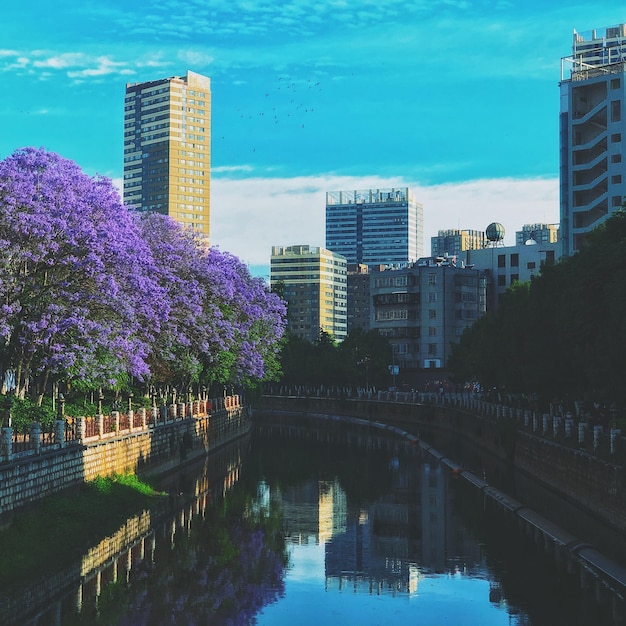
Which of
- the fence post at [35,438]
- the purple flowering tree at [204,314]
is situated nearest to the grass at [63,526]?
the fence post at [35,438]

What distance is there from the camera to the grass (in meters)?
34.6

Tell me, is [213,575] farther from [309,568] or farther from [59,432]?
[59,432]

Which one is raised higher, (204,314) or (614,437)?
(204,314)

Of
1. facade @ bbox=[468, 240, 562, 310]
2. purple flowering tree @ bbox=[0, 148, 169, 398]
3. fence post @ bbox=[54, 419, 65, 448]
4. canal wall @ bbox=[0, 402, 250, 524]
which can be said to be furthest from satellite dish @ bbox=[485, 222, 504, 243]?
fence post @ bbox=[54, 419, 65, 448]

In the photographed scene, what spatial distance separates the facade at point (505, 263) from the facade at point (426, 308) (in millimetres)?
6901

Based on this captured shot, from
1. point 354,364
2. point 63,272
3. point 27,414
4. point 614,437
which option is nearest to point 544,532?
point 614,437

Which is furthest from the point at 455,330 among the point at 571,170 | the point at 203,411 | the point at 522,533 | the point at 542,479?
the point at 522,533

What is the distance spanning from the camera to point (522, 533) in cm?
4609

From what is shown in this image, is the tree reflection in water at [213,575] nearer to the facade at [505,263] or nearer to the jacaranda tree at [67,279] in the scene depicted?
the jacaranda tree at [67,279]

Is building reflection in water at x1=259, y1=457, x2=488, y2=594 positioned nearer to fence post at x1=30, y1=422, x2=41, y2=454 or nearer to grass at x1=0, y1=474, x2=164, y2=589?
grass at x1=0, y1=474, x2=164, y2=589

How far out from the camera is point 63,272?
5003 cm

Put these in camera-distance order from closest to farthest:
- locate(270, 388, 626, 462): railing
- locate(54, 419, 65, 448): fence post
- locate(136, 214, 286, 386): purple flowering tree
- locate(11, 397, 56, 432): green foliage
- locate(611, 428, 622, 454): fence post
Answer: locate(611, 428, 622, 454): fence post → locate(54, 419, 65, 448): fence post → locate(270, 388, 626, 462): railing → locate(11, 397, 56, 432): green foliage → locate(136, 214, 286, 386): purple flowering tree

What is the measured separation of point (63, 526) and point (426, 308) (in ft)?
423

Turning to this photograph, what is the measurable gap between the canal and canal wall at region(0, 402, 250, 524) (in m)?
3.01
